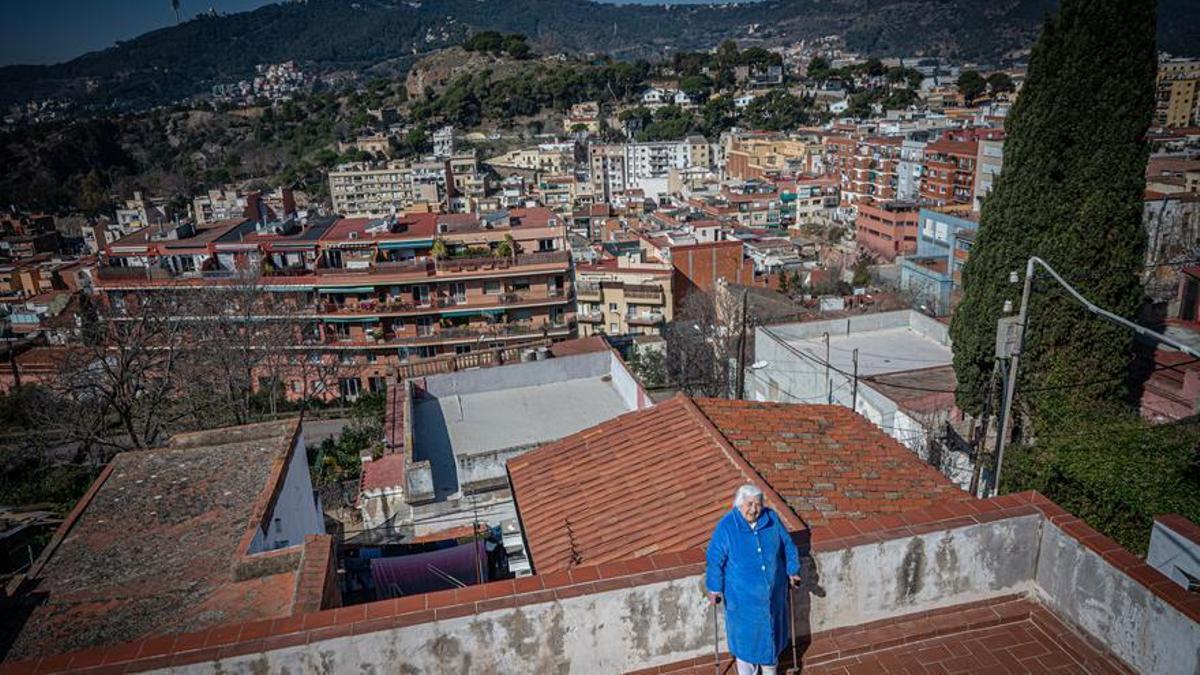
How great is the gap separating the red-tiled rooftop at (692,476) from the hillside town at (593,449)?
0.04 metres

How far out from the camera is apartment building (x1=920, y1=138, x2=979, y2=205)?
52.1m

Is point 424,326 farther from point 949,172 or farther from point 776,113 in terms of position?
point 776,113

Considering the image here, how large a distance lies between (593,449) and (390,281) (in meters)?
26.4

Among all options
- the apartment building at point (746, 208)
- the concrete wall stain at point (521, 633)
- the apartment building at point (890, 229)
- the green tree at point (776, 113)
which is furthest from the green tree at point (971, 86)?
the concrete wall stain at point (521, 633)

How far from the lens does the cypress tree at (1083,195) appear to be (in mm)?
13539

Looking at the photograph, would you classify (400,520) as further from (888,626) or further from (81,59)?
(81,59)

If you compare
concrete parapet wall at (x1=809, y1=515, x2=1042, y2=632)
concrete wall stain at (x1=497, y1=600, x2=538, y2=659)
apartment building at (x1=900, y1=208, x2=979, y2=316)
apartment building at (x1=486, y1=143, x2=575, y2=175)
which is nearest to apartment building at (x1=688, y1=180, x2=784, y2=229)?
apartment building at (x1=900, y1=208, x2=979, y2=316)

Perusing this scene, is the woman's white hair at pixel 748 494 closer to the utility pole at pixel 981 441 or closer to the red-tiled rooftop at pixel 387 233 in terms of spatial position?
the utility pole at pixel 981 441

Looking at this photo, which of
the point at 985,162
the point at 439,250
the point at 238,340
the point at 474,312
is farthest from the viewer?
the point at 985,162

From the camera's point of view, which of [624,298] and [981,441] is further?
[624,298]

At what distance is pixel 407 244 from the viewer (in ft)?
110

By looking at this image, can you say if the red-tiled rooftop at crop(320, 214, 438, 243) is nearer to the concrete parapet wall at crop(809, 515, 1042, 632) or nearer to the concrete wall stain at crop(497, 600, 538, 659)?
the concrete wall stain at crop(497, 600, 538, 659)

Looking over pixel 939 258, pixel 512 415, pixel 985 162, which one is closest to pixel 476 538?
pixel 512 415

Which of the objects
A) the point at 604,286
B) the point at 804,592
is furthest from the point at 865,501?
the point at 604,286
